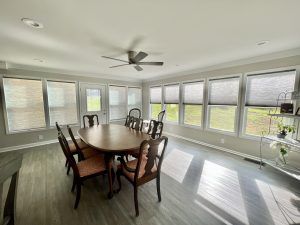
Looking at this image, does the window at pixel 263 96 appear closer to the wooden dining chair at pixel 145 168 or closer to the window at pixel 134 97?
the wooden dining chair at pixel 145 168

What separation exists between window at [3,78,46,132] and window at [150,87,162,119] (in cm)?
389

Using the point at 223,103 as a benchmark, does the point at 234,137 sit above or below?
below

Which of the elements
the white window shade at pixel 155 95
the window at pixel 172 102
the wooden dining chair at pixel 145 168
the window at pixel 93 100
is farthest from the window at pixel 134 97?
the wooden dining chair at pixel 145 168

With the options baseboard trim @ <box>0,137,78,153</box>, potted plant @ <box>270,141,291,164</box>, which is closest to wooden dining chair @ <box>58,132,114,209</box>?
baseboard trim @ <box>0,137,78,153</box>

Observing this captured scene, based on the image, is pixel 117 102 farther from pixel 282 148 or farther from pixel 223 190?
pixel 282 148

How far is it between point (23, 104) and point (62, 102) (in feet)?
3.07

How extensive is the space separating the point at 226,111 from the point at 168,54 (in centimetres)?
222

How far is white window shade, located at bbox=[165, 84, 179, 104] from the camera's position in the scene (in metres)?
4.97

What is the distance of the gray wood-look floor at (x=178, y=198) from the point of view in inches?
63.7

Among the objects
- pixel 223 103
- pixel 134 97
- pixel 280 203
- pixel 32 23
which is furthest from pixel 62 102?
pixel 280 203

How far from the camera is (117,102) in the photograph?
5.68 metres

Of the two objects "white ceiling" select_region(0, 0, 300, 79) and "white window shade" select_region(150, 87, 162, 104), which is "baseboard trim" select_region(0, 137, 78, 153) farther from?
"white window shade" select_region(150, 87, 162, 104)

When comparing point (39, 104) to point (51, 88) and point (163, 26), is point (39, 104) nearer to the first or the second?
point (51, 88)

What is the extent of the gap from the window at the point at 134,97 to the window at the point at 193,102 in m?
2.39
